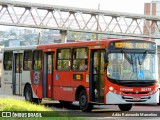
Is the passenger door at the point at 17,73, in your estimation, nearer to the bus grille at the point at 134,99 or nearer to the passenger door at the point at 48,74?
the passenger door at the point at 48,74

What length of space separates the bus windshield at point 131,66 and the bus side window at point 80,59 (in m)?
1.50

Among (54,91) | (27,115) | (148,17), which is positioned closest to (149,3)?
(148,17)

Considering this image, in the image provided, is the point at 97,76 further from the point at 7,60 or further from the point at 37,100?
the point at 7,60

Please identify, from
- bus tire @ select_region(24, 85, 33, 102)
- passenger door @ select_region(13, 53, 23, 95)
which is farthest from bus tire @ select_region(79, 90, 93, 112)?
passenger door @ select_region(13, 53, 23, 95)

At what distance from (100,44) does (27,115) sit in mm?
5988

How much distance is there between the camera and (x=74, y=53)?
23.4 meters

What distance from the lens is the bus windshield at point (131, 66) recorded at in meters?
21.2

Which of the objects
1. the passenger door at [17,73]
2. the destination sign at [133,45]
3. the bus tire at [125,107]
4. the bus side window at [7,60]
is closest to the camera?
the destination sign at [133,45]

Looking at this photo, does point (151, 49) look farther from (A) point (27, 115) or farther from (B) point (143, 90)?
(A) point (27, 115)

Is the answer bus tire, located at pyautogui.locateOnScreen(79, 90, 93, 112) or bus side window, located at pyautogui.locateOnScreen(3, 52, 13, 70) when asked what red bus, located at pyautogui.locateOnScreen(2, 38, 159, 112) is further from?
bus side window, located at pyautogui.locateOnScreen(3, 52, 13, 70)

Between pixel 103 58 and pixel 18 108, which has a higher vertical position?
pixel 103 58

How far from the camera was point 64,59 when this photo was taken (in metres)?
24.2

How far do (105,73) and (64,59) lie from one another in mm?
3440

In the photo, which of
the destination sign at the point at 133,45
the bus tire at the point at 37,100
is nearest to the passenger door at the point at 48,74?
the bus tire at the point at 37,100
